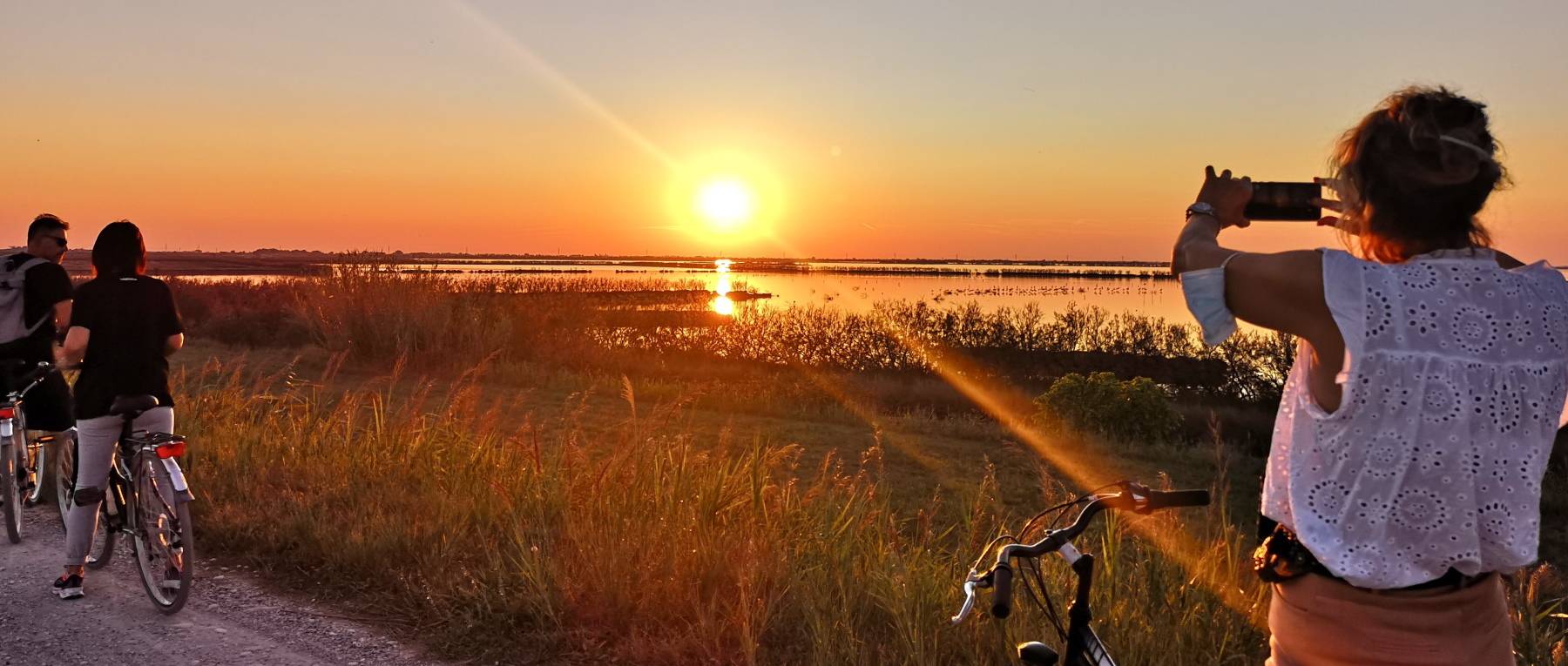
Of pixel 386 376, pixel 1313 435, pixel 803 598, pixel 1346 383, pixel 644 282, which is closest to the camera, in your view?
pixel 1346 383

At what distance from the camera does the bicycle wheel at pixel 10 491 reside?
6.23m

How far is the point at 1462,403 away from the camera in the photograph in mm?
1623

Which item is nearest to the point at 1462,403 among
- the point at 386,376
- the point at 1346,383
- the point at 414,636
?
the point at 1346,383

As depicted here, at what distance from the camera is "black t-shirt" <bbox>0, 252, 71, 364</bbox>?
6.50 m

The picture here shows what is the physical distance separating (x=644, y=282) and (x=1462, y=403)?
73.5 m

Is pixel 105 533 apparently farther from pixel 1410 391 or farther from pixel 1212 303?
pixel 1410 391

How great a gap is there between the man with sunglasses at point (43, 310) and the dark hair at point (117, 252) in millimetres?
1577

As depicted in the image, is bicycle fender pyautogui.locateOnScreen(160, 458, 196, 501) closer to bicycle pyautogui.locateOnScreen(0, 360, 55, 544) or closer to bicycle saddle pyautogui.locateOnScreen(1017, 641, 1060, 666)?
bicycle pyautogui.locateOnScreen(0, 360, 55, 544)

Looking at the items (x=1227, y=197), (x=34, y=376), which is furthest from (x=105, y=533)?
(x=1227, y=197)

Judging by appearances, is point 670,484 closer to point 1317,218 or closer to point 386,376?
point 1317,218

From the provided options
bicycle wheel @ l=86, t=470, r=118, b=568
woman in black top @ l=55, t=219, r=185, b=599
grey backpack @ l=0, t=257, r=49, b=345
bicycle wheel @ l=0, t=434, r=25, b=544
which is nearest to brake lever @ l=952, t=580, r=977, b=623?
woman in black top @ l=55, t=219, r=185, b=599

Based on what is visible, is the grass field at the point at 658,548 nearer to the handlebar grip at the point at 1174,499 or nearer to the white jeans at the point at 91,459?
the white jeans at the point at 91,459

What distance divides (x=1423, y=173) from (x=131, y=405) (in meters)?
5.72

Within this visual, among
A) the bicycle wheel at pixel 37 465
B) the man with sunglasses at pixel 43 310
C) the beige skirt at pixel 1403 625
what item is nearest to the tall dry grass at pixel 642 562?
the bicycle wheel at pixel 37 465
